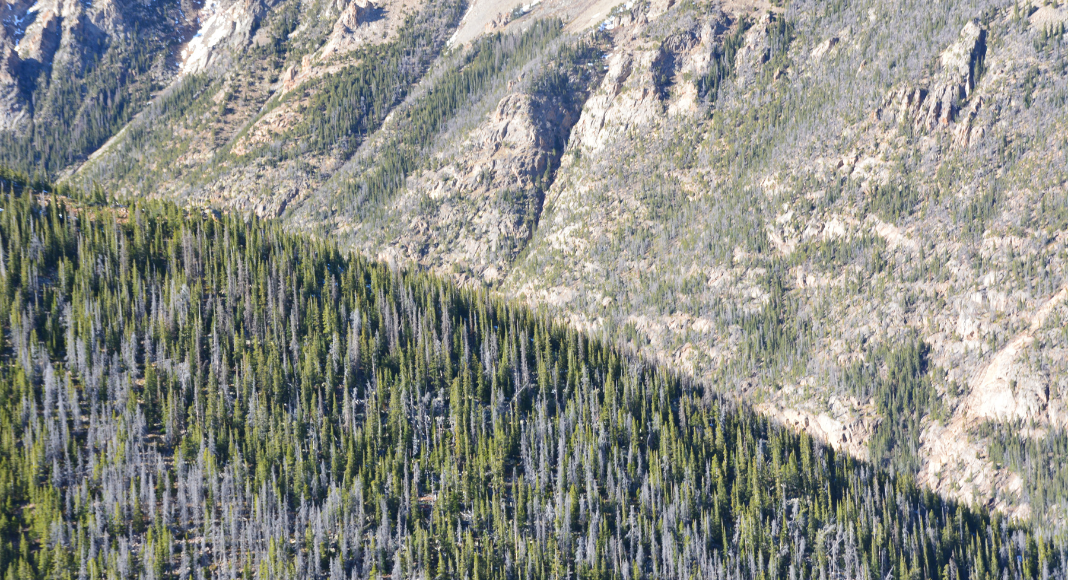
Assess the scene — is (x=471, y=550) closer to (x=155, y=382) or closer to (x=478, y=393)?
(x=478, y=393)

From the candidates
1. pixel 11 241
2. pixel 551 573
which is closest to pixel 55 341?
pixel 11 241

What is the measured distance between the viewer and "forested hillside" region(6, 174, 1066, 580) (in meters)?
152

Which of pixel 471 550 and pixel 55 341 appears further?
pixel 55 341

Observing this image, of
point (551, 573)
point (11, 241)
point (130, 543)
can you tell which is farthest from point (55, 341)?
point (551, 573)

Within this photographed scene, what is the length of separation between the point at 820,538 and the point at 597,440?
128 feet

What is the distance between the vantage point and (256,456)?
169m

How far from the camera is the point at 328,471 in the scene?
6718 inches

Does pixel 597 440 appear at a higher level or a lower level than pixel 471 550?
higher

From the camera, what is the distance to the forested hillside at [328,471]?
152250 mm

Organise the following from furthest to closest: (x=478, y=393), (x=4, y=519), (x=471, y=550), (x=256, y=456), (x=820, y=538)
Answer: (x=478, y=393)
(x=820, y=538)
(x=256, y=456)
(x=471, y=550)
(x=4, y=519)

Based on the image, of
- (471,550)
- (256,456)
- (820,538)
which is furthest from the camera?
(820,538)

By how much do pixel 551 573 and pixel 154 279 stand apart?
8948 cm

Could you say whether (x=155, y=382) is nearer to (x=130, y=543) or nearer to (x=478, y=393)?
(x=130, y=543)

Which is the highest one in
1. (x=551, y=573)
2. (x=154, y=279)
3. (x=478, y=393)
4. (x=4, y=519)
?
(x=154, y=279)
